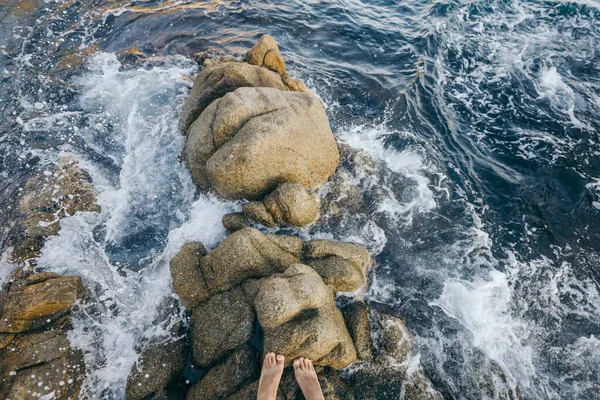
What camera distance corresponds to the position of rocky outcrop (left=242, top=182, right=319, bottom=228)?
7562 millimetres

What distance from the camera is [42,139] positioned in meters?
9.70

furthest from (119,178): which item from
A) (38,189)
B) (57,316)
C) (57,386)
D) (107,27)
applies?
(107,27)

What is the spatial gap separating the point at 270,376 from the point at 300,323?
91 cm

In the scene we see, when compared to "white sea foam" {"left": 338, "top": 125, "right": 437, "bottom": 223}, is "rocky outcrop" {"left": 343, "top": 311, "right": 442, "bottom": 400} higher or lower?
lower

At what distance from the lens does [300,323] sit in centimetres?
571

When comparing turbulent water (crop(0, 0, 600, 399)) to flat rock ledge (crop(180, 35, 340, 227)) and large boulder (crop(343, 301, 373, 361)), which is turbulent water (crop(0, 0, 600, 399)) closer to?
large boulder (crop(343, 301, 373, 361))

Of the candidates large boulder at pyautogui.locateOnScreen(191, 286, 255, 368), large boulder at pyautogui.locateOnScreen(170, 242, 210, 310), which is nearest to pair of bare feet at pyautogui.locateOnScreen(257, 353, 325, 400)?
large boulder at pyautogui.locateOnScreen(191, 286, 255, 368)

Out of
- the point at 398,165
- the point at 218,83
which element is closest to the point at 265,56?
the point at 218,83

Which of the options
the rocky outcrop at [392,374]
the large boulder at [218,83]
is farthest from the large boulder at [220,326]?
the large boulder at [218,83]

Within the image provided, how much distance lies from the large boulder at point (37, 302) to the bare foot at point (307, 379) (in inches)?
174

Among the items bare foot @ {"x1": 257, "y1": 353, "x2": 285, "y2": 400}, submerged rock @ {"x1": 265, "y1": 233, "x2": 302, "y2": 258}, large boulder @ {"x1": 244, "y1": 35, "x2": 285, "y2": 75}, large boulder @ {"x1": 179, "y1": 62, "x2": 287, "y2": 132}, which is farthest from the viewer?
large boulder @ {"x1": 244, "y1": 35, "x2": 285, "y2": 75}

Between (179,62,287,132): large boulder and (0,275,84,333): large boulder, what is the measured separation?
4.96 meters

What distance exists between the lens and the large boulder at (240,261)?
6414 millimetres

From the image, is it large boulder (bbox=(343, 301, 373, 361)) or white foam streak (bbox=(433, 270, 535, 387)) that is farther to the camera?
white foam streak (bbox=(433, 270, 535, 387))
